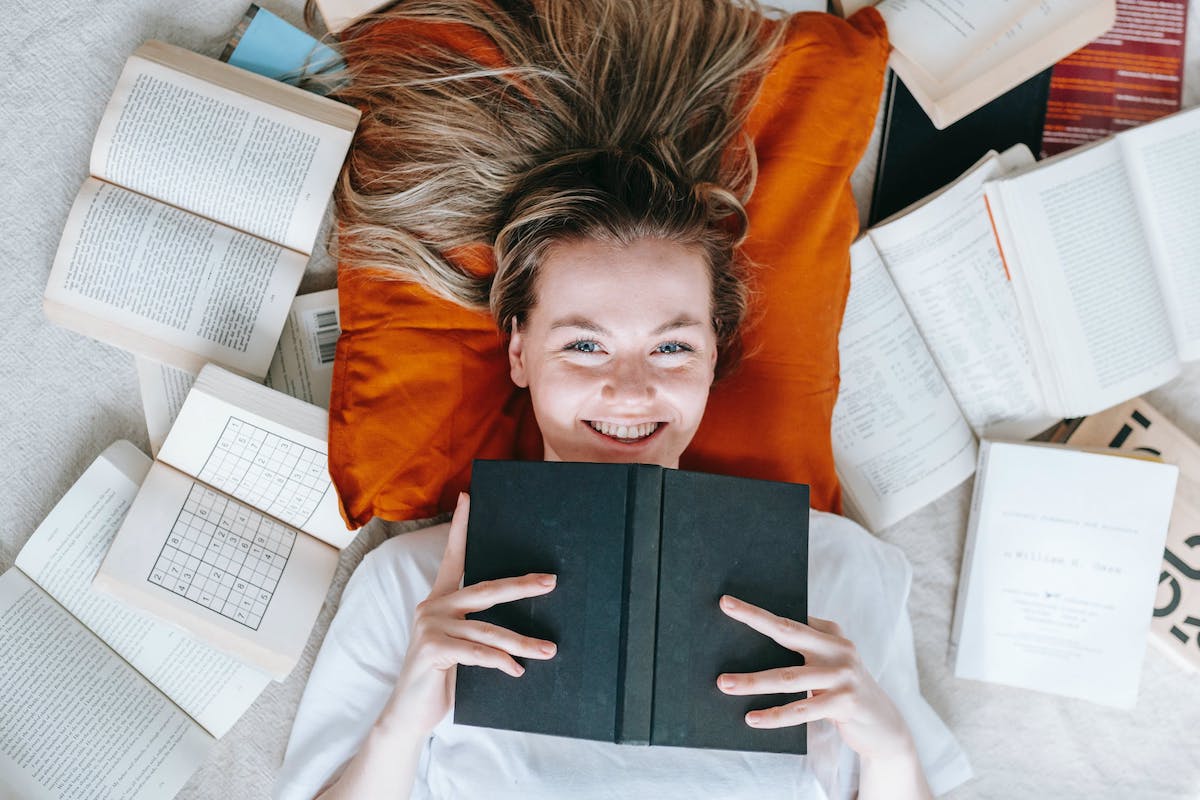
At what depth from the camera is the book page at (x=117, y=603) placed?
59.3 inches

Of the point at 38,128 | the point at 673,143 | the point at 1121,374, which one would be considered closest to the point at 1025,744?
the point at 1121,374

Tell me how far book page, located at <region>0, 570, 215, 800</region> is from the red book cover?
1.88 meters

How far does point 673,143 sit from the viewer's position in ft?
4.76

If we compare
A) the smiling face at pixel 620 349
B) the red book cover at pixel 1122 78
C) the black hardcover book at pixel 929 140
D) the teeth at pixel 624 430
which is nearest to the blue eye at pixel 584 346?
the smiling face at pixel 620 349

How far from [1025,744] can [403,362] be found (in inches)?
51.6

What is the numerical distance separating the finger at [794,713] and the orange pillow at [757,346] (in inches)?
17.9

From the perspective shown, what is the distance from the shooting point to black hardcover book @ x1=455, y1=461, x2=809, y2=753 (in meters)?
1.04

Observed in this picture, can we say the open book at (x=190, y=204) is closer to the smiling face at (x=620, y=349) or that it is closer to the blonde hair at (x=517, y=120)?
the blonde hair at (x=517, y=120)

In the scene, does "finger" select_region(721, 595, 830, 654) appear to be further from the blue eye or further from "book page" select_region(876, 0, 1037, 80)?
"book page" select_region(876, 0, 1037, 80)

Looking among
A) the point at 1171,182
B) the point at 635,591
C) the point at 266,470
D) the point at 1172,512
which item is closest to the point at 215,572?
the point at 266,470

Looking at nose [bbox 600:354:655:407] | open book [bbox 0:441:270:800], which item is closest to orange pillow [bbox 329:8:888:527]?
nose [bbox 600:354:655:407]

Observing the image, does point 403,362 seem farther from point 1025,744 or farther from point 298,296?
point 1025,744

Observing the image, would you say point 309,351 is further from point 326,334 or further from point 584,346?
point 584,346

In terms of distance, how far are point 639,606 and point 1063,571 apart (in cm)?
100
